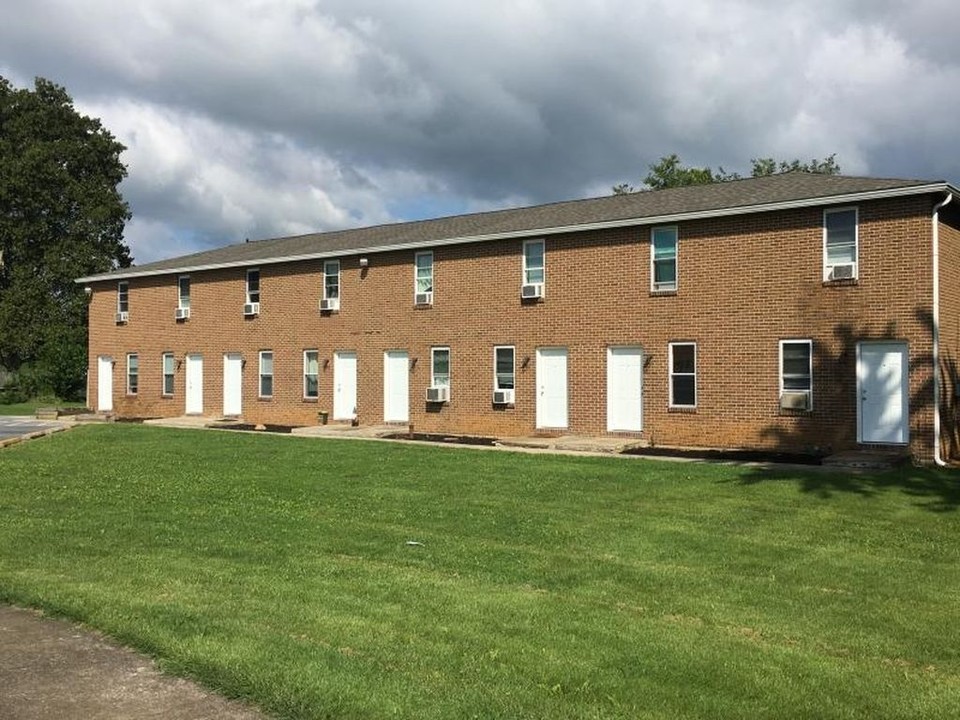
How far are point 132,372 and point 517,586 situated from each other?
29.1 m

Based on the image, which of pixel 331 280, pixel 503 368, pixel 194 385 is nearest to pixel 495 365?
pixel 503 368

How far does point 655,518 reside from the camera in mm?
10688

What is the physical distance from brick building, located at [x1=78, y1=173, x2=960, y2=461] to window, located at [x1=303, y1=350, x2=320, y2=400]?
62 millimetres

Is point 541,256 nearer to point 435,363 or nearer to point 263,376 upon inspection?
point 435,363

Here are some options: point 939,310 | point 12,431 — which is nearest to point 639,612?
point 939,310

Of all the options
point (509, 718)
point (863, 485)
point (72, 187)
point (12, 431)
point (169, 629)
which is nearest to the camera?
point (509, 718)

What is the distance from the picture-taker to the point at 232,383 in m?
29.6

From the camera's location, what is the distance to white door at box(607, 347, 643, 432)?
Answer: 2075cm

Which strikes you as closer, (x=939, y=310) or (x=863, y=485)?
(x=863, y=485)

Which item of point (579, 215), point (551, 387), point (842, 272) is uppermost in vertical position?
point (579, 215)

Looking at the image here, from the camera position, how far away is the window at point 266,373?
28594 mm

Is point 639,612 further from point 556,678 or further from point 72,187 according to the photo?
point 72,187

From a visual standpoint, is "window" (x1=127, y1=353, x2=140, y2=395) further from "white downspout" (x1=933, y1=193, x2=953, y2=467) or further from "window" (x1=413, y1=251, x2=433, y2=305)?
"white downspout" (x1=933, y1=193, x2=953, y2=467)

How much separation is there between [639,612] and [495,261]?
17.4 meters
